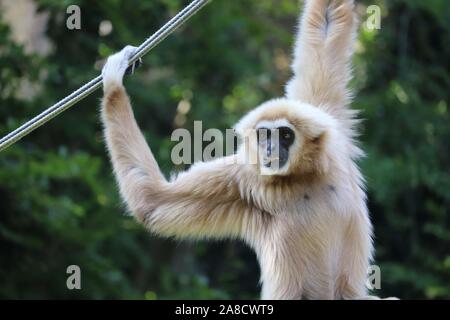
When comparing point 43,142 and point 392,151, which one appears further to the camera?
point 392,151

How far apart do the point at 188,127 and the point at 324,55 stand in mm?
7999

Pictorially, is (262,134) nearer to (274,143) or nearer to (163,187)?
(274,143)

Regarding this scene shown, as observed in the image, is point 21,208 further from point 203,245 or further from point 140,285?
point 203,245

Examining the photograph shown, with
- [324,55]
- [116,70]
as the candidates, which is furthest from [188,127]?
[116,70]

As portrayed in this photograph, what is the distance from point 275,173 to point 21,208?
7.04 m

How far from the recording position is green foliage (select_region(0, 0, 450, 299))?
12.7m

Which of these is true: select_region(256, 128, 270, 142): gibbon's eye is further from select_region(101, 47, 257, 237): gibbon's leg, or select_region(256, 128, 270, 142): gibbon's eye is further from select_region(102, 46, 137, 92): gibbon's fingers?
select_region(102, 46, 137, 92): gibbon's fingers

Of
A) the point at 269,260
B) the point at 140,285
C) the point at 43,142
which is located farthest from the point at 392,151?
the point at 269,260

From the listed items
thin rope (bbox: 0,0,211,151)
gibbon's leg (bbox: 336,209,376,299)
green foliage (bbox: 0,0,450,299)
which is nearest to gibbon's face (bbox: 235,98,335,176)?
gibbon's leg (bbox: 336,209,376,299)

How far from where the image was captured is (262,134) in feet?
21.8

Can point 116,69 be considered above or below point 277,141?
above

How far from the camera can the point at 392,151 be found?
15.8 meters

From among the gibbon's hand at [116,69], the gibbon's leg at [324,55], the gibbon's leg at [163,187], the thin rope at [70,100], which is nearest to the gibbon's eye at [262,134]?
the gibbon's leg at [163,187]
